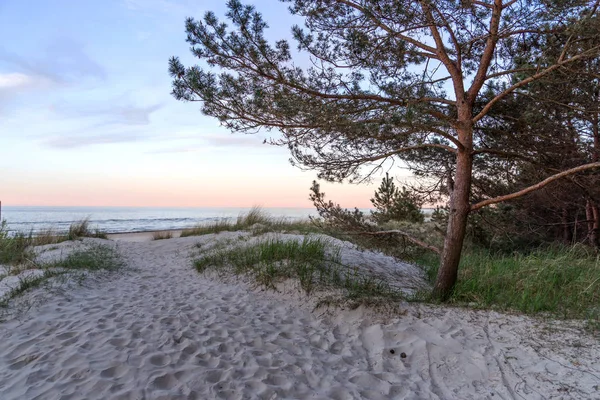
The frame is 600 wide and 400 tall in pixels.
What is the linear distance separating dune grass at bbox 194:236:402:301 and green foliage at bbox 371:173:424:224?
2080mm

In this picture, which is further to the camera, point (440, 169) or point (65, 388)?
point (440, 169)

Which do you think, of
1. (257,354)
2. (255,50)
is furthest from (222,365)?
(255,50)

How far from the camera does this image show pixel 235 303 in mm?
5453

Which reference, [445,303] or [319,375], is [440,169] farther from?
[319,375]

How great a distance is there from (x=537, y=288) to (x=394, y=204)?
6.85 metres

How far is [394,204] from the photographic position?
12.0 metres

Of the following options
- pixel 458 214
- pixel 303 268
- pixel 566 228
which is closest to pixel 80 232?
pixel 303 268

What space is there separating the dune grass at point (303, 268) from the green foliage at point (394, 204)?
2.08 metres

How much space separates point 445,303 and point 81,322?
488 cm

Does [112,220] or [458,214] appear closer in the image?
[458,214]

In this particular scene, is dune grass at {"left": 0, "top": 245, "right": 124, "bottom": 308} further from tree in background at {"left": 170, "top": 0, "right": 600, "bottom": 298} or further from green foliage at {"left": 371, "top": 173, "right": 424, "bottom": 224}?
green foliage at {"left": 371, "top": 173, "right": 424, "bottom": 224}

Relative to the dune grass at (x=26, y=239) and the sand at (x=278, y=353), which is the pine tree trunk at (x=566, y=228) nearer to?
the sand at (x=278, y=353)

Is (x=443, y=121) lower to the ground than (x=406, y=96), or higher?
lower

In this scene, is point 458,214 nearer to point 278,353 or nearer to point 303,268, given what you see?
point 303,268
